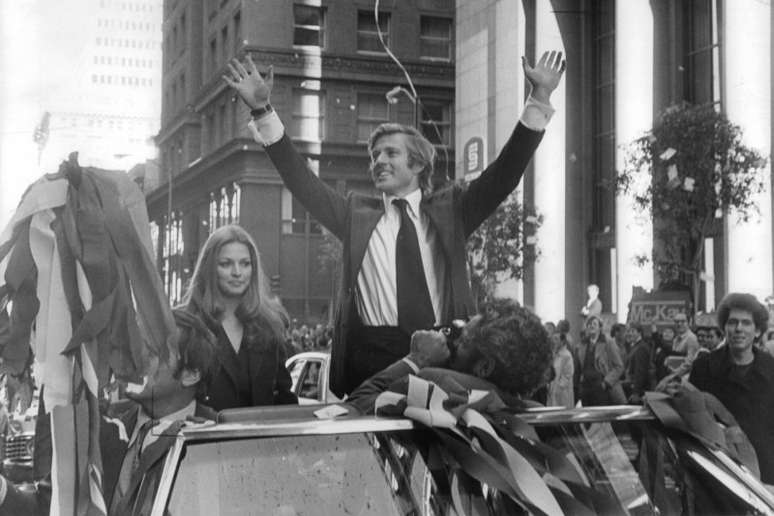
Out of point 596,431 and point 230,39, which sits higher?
point 230,39

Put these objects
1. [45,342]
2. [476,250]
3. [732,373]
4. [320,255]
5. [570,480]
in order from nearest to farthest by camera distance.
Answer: [570,480], [45,342], [732,373], [320,255], [476,250]

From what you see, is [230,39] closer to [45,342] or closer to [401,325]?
[401,325]

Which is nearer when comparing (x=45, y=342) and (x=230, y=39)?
(x=45, y=342)

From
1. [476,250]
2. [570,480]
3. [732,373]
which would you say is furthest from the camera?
[476,250]

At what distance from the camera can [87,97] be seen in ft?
14.1

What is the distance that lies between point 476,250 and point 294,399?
32.6ft

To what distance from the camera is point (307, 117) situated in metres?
7.40

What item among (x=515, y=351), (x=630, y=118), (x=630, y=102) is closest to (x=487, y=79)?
(x=515, y=351)

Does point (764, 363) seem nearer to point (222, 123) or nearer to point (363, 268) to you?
point (363, 268)

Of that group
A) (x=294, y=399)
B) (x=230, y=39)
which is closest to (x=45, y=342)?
(x=294, y=399)

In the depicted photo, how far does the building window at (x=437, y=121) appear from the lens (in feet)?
24.0

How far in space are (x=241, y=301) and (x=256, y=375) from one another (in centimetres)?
27

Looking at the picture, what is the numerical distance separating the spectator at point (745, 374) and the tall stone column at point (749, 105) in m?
13.9

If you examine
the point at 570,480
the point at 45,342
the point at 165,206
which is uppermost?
the point at 165,206
